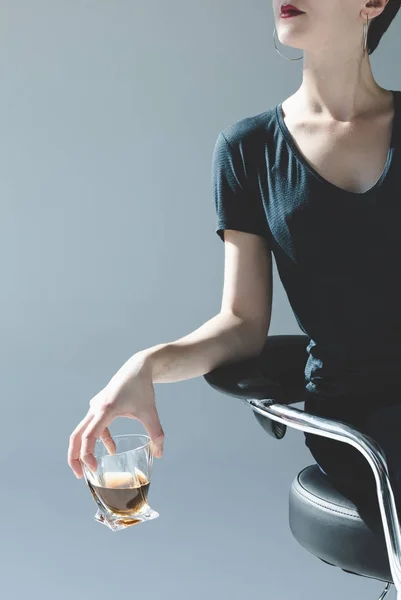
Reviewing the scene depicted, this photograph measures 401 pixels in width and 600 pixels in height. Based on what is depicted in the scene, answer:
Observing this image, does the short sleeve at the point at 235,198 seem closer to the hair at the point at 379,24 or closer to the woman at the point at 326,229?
the woman at the point at 326,229

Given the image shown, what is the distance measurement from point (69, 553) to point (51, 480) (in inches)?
19.7

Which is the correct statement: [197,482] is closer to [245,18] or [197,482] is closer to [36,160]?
[36,160]

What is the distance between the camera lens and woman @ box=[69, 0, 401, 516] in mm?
1849

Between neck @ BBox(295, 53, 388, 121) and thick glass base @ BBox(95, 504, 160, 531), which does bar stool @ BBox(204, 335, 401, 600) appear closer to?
thick glass base @ BBox(95, 504, 160, 531)

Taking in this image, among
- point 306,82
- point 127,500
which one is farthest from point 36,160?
point 127,500

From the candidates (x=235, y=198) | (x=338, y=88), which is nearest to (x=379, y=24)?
(x=338, y=88)

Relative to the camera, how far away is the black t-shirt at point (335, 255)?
1.86 m

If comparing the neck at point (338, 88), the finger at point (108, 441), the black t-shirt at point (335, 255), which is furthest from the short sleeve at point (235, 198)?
the finger at point (108, 441)

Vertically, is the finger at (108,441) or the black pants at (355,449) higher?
the finger at (108,441)

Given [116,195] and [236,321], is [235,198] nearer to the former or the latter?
[236,321]

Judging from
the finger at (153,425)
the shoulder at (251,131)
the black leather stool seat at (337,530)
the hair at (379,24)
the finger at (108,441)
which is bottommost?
the black leather stool seat at (337,530)

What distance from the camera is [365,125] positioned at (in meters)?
1.96

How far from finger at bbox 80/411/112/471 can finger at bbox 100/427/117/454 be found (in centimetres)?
6

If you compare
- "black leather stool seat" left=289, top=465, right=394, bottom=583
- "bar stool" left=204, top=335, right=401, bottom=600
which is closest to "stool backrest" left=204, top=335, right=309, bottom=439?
"bar stool" left=204, top=335, right=401, bottom=600
